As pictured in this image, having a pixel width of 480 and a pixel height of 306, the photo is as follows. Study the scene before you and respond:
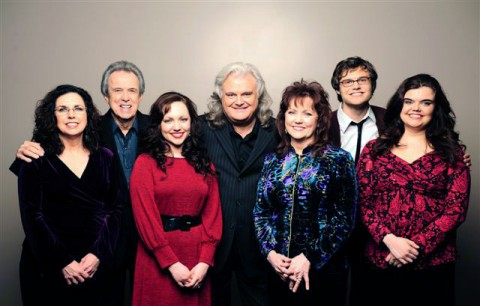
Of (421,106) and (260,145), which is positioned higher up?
(421,106)

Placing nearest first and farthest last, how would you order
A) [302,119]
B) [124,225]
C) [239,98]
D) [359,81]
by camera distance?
1. [302,119]
2. [124,225]
3. [239,98]
4. [359,81]

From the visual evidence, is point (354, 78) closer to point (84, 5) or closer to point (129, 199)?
point (129, 199)

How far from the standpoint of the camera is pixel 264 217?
260cm

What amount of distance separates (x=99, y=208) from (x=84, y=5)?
91.1 inches

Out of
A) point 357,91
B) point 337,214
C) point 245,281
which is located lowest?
point 245,281

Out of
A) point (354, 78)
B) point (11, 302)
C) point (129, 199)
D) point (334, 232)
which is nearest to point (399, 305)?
A: point (334, 232)

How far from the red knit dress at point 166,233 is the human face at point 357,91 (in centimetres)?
110

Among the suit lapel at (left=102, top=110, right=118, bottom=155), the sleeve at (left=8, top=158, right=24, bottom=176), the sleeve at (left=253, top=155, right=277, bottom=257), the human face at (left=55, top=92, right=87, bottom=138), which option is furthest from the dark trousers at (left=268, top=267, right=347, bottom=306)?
the sleeve at (left=8, top=158, right=24, bottom=176)

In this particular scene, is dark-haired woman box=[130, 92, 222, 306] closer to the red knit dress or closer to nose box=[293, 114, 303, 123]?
the red knit dress

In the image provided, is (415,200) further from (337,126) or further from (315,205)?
(337,126)

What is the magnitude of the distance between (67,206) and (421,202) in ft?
6.27

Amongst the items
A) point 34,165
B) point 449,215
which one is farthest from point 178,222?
point 449,215

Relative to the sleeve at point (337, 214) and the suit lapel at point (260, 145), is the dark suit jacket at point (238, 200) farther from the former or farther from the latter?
the sleeve at point (337, 214)

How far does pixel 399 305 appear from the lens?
2611 mm
